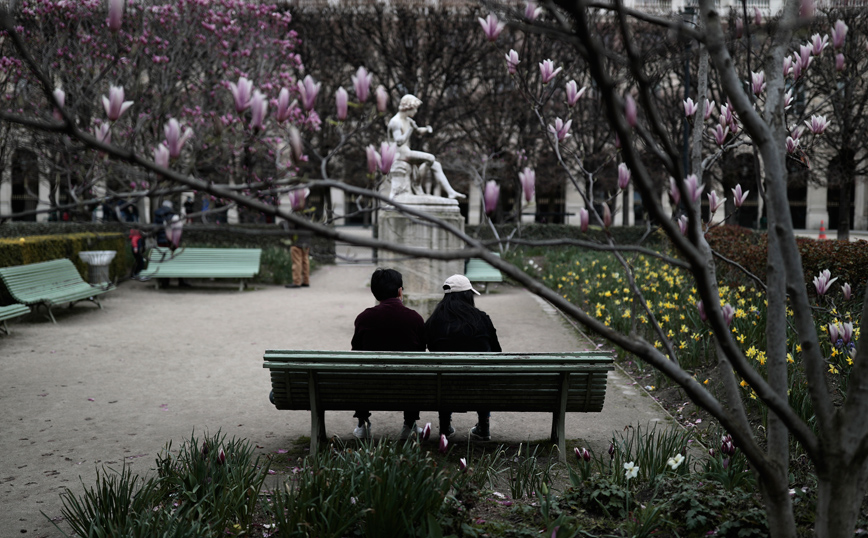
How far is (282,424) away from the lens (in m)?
5.54

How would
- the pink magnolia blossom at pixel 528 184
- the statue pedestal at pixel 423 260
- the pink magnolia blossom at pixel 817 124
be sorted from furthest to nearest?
1. the statue pedestal at pixel 423 260
2. the pink magnolia blossom at pixel 817 124
3. the pink magnolia blossom at pixel 528 184

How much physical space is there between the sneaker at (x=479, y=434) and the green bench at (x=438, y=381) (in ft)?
1.91

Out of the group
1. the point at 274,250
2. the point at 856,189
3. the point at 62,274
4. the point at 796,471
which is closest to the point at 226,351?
the point at 62,274

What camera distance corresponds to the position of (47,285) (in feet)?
34.2

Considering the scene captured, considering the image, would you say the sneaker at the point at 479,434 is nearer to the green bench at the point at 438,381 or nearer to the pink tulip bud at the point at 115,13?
the green bench at the point at 438,381

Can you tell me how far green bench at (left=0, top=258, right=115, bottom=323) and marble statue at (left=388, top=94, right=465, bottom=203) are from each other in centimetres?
473

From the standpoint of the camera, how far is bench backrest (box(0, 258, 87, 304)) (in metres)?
9.47

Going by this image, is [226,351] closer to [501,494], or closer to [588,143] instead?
[501,494]

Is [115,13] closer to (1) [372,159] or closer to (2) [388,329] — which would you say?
(1) [372,159]

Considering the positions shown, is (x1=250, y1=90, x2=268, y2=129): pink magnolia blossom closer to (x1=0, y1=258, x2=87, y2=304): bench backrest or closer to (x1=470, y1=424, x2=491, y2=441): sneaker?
(x1=470, y1=424, x2=491, y2=441): sneaker

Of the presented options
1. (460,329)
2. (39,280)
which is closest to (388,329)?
(460,329)

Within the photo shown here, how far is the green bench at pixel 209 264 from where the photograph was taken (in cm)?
1392

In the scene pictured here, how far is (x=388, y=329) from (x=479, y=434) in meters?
0.96

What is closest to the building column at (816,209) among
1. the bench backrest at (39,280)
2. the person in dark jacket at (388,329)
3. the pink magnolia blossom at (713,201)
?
the bench backrest at (39,280)
